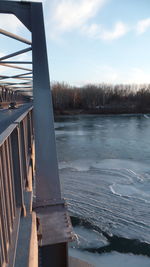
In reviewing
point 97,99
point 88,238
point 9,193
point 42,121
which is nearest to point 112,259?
point 88,238

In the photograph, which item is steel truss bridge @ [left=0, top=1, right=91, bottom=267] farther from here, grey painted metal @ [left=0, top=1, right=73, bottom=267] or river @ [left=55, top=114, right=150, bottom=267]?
river @ [left=55, top=114, right=150, bottom=267]

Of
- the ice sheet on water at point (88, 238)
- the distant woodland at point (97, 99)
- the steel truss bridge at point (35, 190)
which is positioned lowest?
the ice sheet on water at point (88, 238)

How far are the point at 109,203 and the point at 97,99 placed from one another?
53.8m

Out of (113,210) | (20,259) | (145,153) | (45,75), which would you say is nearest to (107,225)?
(113,210)

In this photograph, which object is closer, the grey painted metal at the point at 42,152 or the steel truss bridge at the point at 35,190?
the steel truss bridge at the point at 35,190

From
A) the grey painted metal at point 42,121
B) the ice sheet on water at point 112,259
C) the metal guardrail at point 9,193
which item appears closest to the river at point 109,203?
the ice sheet on water at point 112,259

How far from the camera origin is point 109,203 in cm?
729

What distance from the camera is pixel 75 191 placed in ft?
27.3

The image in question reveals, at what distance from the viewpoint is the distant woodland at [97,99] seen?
5204 cm

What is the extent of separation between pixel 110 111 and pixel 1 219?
46.7 m

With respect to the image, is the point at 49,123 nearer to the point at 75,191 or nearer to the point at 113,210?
the point at 113,210

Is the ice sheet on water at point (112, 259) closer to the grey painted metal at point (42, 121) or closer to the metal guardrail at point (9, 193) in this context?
the grey painted metal at point (42, 121)

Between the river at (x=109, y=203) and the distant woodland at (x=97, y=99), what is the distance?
3744cm

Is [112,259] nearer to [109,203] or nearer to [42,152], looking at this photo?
[109,203]
